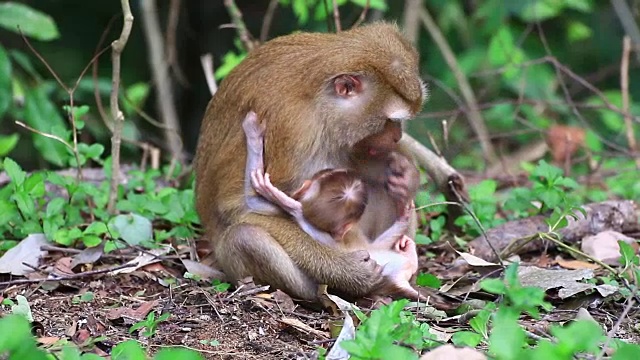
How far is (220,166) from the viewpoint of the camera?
5.10 meters

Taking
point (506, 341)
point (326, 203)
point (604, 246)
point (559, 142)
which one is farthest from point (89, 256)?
point (559, 142)

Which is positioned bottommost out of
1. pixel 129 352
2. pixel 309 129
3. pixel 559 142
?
pixel 559 142

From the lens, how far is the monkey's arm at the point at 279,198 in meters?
4.82

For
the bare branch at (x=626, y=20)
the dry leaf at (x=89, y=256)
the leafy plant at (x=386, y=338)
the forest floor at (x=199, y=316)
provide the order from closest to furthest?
the leafy plant at (x=386, y=338) < the forest floor at (x=199, y=316) < the dry leaf at (x=89, y=256) < the bare branch at (x=626, y=20)

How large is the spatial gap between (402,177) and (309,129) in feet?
1.84

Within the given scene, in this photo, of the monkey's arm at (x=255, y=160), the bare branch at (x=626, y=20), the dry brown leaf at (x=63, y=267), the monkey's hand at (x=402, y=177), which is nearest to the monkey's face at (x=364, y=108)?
the monkey's hand at (x=402, y=177)

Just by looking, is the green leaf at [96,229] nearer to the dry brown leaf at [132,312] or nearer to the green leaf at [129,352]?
the dry brown leaf at [132,312]

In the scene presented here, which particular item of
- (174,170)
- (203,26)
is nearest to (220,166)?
(174,170)

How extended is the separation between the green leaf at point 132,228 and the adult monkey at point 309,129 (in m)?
0.56

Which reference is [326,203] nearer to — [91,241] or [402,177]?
[402,177]

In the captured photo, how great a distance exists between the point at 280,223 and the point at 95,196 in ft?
4.87

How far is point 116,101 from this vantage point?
18.1 feet

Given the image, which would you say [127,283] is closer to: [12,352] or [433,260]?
[433,260]

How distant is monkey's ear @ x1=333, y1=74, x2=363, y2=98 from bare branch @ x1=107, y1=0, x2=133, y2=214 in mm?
1278
